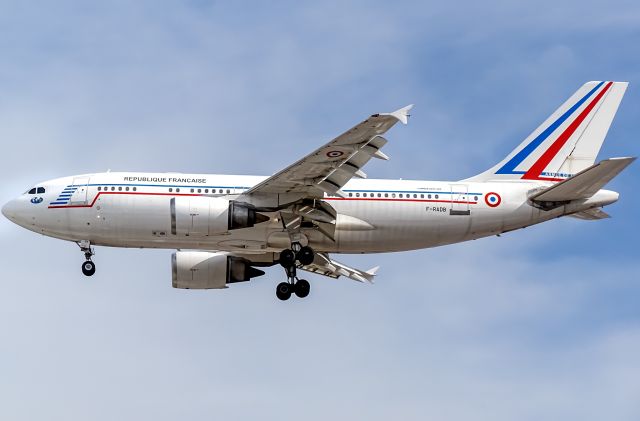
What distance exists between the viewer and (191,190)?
4528 cm

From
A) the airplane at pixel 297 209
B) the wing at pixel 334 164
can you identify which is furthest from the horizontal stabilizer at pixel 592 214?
the wing at pixel 334 164

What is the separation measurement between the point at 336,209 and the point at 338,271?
636 centimetres

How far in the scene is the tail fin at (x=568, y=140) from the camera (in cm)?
4762

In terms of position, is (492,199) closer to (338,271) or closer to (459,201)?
(459,201)

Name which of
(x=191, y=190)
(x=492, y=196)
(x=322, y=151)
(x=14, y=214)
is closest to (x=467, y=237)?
Result: (x=492, y=196)

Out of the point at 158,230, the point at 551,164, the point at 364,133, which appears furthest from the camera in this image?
the point at 551,164

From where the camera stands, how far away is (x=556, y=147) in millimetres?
47969

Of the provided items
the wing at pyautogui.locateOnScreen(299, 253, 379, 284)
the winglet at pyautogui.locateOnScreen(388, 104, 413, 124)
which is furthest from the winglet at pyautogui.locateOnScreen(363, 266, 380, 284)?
the winglet at pyautogui.locateOnScreen(388, 104, 413, 124)

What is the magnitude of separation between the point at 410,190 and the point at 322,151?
496 centimetres

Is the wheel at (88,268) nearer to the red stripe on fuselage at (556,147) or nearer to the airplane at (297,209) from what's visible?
the airplane at (297,209)

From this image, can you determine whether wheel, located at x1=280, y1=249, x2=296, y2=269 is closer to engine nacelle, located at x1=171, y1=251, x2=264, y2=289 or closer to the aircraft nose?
engine nacelle, located at x1=171, y1=251, x2=264, y2=289

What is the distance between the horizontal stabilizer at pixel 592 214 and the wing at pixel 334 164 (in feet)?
26.8

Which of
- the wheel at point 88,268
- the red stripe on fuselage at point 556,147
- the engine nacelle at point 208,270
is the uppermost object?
the red stripe on fuselage at point 556,147

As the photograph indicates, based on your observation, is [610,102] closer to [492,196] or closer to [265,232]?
[492,196]
